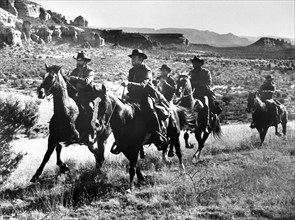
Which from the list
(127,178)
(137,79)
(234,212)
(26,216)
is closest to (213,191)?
(234,212)

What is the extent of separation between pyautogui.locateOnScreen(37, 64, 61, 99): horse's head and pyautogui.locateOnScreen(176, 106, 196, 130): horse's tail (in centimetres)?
325

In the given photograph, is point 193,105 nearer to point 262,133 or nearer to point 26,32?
point 262,133

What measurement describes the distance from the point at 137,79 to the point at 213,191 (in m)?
2.74

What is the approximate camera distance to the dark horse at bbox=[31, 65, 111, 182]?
7305 mm

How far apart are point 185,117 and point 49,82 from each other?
373 centimetres

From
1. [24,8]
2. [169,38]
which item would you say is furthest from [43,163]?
[24,8]

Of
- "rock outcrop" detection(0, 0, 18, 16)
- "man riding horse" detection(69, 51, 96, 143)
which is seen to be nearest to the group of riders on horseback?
"man riding horse" detection(69, 51, 96, 143)

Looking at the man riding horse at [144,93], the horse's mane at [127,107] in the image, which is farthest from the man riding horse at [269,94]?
the horse's mane at [127,107]

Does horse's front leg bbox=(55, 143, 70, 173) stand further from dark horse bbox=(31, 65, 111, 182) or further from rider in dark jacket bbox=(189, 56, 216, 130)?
rider in dark jacket bbox=(189, 56, 216, 130)

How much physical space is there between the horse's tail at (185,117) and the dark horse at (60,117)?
2427 millimetres

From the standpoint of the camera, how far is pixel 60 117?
765 cm

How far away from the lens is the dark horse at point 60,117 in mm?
7305

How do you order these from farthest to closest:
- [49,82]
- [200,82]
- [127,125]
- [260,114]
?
[260,114]
[200,82]
[49,82]
[127,125]

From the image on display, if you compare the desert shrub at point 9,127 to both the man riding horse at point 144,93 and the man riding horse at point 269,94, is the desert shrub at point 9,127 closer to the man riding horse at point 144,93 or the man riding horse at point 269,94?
the man riding horse at point 144,93
